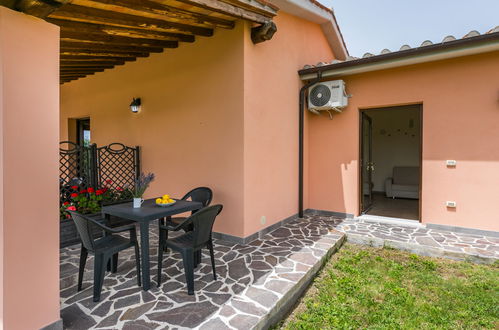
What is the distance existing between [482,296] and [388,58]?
13.7 feet

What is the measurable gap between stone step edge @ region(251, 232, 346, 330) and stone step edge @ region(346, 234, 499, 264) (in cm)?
115

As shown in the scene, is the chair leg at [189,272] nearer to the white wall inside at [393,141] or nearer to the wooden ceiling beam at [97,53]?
the wooden ceiling beam at [97,53]

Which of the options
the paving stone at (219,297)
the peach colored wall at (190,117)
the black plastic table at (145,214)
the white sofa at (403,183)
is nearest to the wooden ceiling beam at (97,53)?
the peach colored wall at (190,117)

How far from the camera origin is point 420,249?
468 centimetres

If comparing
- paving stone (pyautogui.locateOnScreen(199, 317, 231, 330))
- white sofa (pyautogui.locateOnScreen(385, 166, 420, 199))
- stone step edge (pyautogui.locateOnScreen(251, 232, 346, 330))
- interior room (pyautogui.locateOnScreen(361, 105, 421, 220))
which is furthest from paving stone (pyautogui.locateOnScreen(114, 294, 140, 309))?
white sofa (pyautogui.locateOnScreen(385, 166, 420, 199))

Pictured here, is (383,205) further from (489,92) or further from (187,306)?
(187,306)

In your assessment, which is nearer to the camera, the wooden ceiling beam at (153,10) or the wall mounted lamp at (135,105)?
the wooden ceiling beam at (153,10)

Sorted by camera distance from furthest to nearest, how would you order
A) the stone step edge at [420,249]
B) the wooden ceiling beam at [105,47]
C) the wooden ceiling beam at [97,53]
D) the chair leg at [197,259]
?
the wooden ceiling beam at [97,53]
the wooden ceiling beam at [105,47]
the stone step edge at [420,249]
the chair leg at [197,259]

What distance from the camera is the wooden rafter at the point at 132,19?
3.09 metres

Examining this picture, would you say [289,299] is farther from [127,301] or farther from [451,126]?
[451,126]

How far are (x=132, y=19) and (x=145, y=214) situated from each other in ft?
8.73

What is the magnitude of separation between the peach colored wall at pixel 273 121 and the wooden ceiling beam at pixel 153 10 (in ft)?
2.91

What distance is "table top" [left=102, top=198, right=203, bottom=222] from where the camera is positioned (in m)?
3.29

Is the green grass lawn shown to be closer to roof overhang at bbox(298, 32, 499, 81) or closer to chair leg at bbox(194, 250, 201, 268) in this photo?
chair leg at bbox(194, 250, 201, 268)
